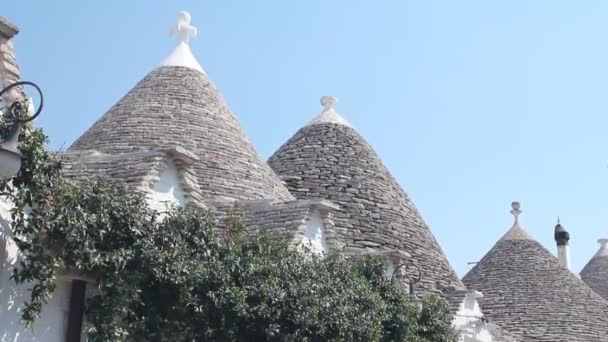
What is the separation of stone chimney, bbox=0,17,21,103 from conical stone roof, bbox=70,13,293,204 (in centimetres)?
410

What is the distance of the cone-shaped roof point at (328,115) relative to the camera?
68.4 feet

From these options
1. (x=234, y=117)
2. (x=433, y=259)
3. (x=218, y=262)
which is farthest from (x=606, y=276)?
(x=218, y=262)

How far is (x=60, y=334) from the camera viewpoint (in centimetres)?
1100

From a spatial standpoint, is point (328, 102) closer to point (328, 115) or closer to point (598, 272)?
point (328, 115)

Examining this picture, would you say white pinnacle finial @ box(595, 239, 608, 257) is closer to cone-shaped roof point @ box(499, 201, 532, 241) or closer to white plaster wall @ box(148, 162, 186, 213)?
cone-shaped roof point @ box(499, 201, 532, 241)

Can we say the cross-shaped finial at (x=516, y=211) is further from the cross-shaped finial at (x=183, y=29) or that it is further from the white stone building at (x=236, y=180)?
the cross-shaped finial at (x=183, y=29)

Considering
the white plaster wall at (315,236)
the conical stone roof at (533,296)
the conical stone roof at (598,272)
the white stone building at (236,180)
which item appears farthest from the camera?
the conical stone roof at (598,272)

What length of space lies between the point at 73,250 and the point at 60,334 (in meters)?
0.91

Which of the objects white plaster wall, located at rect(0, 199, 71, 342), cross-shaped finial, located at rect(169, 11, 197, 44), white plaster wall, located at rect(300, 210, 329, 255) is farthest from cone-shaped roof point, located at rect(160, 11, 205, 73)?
white plaster wall, located at rect(0, 199, 71, 342)

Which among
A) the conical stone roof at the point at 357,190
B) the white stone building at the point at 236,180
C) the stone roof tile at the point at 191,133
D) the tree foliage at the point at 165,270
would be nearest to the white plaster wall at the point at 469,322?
the white stone building at the point at 236,180

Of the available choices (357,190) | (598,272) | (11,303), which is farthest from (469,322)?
(598,272)

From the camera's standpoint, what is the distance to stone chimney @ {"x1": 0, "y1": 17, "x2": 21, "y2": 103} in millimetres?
10836

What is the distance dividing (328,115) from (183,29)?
138 inches

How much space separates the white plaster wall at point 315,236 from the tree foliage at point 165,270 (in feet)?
1.52
